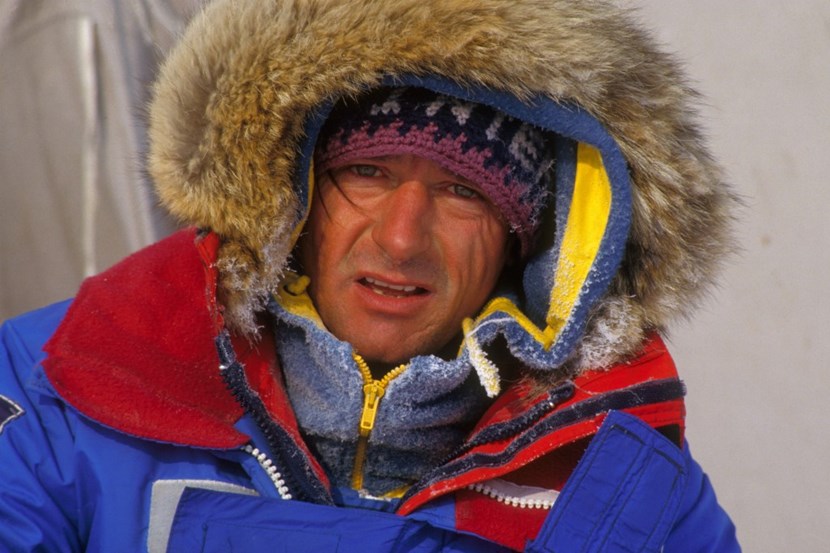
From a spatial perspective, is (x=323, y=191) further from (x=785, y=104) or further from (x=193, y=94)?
(x=785, y=104)

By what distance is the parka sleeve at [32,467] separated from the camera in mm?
1136

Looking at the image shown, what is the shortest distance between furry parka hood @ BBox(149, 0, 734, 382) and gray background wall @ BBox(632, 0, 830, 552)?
30.1 inches

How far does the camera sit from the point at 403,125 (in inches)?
53.2

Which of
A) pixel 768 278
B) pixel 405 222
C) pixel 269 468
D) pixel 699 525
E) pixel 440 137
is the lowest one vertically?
pixel 699 525

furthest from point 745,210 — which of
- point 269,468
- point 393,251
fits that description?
point 269,468

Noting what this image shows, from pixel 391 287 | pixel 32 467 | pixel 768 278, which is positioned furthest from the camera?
pixel 768 278

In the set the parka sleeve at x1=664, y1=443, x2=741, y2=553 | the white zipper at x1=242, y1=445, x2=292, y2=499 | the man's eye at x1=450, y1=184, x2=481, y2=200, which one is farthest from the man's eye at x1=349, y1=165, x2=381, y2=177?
the parka sleeve at x1=664, y1=443, x2=741, y2=553

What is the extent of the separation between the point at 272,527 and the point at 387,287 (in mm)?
400

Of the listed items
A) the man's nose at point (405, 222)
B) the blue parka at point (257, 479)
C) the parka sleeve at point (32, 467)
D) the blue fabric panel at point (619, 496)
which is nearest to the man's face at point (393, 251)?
the man's nose at point (405, 222)

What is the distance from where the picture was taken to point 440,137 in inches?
53.0

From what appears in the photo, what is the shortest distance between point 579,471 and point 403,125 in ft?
1.84

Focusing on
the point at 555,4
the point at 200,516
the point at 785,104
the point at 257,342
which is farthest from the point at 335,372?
the point at 785,104

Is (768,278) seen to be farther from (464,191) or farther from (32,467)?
(32,467)

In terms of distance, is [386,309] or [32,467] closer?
[32,467]
